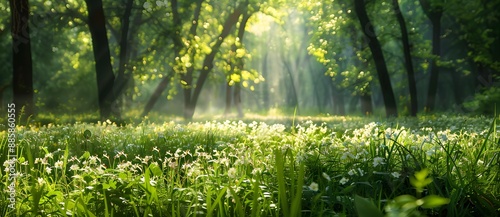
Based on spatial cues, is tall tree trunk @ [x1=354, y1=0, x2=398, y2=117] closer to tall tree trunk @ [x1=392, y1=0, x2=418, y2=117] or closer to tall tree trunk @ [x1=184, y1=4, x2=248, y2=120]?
tall tree trunk @ [x1=392, y1=0, x2=418, y2=117]

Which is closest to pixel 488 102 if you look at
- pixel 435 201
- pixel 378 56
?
Result: pixel 378 56

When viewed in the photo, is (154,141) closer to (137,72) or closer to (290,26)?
(137,72)

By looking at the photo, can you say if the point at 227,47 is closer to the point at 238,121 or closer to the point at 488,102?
the point at 238,121

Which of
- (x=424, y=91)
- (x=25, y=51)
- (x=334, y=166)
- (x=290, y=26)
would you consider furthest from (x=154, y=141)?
(x=290, y=26)

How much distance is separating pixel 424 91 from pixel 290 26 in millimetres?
19074

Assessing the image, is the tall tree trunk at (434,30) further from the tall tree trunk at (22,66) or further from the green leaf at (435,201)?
the green leaf at (435,201)

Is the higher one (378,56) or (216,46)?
(216,46)

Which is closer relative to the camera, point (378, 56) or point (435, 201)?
point (435, 201)

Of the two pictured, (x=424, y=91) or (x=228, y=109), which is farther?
(x=424, y=91)

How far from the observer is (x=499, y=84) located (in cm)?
2502

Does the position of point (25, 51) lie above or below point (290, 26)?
below

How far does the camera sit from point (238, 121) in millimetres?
19516

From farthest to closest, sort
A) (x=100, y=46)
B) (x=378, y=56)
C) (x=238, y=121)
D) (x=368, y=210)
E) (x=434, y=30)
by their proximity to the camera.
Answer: (x=434, y=30)
(x=238, y=121)
(x=378, y=56)
(x=100, y=46)
(x=368, y=210)

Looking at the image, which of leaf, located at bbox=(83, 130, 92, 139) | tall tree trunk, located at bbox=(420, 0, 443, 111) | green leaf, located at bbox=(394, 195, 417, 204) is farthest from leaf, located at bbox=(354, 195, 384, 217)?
tall tree trunk, located at bbox=(420, 0, 443, 111)
